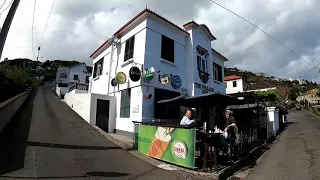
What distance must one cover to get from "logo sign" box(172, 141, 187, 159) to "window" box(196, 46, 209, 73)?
1017cm

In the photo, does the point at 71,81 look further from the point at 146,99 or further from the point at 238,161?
the point at 238,161

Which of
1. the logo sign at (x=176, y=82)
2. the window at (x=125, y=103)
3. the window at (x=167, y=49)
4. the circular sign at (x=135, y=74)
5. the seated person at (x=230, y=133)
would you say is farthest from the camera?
the logo sign at (x=176, y=82)

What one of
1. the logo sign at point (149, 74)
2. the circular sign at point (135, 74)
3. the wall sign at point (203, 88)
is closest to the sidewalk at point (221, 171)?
the circular sign at point (135, 74)

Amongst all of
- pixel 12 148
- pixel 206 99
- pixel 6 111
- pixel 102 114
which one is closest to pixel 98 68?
pixel 102 114

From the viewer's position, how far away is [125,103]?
47.7 feet

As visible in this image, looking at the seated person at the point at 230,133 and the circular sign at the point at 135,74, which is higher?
the circular sign at the point at 135,74

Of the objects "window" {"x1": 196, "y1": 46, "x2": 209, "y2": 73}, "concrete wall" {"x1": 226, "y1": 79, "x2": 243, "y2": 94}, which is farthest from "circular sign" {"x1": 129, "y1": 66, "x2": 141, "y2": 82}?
"concrete wall" {"x1": 226, "y1": 79, "x2": 243, "y2": 94}

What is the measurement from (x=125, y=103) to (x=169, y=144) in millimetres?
7057

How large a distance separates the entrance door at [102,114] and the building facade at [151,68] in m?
0.06

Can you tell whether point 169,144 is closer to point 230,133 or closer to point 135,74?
point 230,133

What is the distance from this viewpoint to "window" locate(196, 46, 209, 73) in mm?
17141

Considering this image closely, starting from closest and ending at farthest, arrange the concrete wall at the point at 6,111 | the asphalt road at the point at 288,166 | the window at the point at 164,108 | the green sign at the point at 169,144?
the asphalt road at the point at 288,166
the green sign at the point at 169,144
the concrete wall at the point at 6,111
the window at the point at 164,108

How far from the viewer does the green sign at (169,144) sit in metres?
7.29

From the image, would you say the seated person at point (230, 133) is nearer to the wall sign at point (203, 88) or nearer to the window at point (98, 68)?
the wall sign at point (203, 88)
